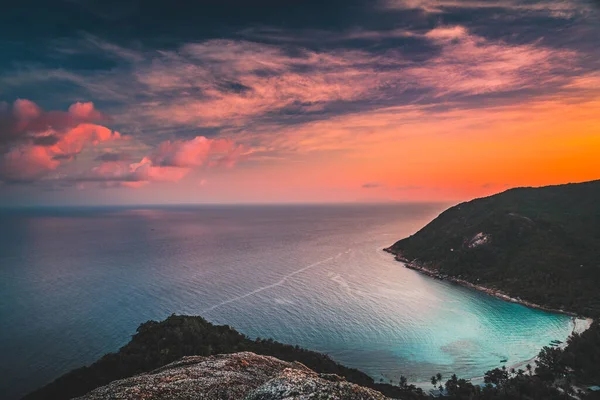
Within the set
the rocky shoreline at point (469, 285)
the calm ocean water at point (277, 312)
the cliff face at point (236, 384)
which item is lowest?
the calm ocean water at point (277, 312)

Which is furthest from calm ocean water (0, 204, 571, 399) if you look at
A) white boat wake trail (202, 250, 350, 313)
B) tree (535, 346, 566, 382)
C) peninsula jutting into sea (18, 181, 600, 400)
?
peninsula jutting into sea (18, 181, 600, 400)

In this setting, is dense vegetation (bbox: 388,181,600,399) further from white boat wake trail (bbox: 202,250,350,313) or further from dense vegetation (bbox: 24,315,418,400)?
white boat wake trail (bbox: 202,250,350,313)

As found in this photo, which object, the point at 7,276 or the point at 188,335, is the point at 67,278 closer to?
the point at 7,276

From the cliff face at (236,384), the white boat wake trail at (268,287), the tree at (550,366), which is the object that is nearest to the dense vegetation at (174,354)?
the cliff face at (236,384)

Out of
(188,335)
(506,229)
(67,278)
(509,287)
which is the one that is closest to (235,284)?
(188,335)

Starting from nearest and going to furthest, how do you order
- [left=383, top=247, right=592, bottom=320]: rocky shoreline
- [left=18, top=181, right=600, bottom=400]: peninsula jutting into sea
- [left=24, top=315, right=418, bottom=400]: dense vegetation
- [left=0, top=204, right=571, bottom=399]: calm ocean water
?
[left=18, top=181, right=600, bottom=400]: peninsula jutting into sea, [left=24, top=315, right=418, bottom=400]: dense vegetation, [left=0, top=204, right=571, bottom=399]: calm ocean water, [left=383, top=247, right=592, bottom=320]: rocky shoreline

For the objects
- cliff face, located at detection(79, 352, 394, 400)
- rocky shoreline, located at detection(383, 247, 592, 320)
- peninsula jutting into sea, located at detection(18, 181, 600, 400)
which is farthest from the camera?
rocky shoreline, located at detection(383, 247, 592, 320)

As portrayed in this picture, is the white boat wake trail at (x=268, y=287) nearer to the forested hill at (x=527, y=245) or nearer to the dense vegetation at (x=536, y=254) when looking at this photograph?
the forested hill at (x=527, y=245)
